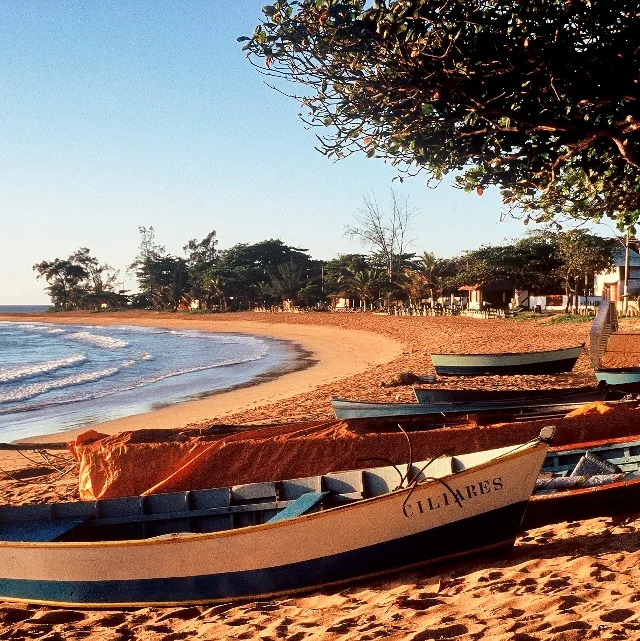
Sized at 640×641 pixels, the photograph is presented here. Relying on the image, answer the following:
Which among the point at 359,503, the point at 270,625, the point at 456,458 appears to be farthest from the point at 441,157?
the point at 270,625

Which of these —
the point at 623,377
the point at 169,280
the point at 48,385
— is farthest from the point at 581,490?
the point at 169,280

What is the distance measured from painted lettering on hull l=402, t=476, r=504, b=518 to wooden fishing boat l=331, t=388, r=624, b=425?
362cm

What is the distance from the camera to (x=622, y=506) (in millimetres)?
5648

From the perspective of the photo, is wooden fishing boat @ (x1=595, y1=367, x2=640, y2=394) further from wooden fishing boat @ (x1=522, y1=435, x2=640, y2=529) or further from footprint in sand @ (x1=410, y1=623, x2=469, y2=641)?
footprint in sand @ (x1=410, y1=623, x2=469, y2=641)

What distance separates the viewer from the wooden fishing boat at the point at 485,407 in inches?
349

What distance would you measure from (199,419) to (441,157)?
28.6ft

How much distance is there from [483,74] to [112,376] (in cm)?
2071

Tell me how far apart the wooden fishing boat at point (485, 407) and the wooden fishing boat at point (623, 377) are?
6.39 feet

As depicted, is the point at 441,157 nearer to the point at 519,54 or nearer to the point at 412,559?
the point at 519,54

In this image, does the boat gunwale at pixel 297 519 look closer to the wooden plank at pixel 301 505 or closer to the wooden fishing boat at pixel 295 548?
the wooden fishing boat at pixel 295 548

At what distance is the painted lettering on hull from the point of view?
4.91 metres

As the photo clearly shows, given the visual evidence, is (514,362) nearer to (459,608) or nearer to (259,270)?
(459,608)

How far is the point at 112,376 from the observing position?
2562 centimetres

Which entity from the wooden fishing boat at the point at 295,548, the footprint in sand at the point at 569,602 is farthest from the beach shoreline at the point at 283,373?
the footprint in sand at the point at 569,602
